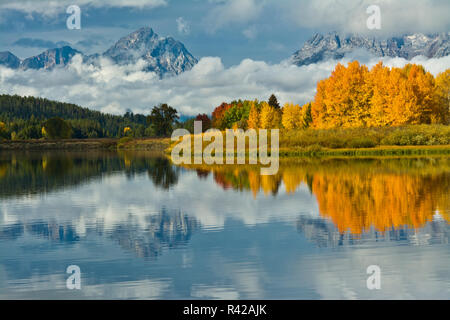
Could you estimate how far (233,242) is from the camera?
14.7 m

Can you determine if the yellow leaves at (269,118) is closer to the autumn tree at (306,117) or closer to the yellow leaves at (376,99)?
the autumn tree at (306,117)

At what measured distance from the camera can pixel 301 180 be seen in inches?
1223

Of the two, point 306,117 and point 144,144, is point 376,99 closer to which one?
point 306,117

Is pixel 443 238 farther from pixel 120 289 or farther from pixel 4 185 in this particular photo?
pixel 4 185

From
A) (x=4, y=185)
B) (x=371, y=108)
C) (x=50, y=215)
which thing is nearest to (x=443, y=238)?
(x=50, y=215)

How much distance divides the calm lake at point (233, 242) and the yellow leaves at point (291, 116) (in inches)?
3477

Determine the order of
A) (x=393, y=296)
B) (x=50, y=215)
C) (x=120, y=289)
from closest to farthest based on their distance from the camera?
(x=393, y=296) < (x=120, y=289) < (x=50, y=215)

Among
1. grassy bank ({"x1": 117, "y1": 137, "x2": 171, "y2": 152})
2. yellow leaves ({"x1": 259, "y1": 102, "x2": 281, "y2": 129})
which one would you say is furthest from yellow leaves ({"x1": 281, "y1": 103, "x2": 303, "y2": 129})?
grassy bank ({"x1": 117, "y1": 137, "x2": 171, "y2": 152})

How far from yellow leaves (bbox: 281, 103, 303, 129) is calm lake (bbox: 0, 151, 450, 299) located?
88.3m

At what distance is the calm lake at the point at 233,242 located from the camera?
34.6 ft

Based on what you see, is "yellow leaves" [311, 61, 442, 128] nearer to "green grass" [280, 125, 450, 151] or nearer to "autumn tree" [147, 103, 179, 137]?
"green grass" [280, 125, 450, 151]

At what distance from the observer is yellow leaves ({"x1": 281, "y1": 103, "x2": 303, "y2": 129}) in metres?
115

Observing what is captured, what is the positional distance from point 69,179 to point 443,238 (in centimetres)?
2990

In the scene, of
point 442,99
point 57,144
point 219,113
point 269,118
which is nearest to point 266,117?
point 269,118
